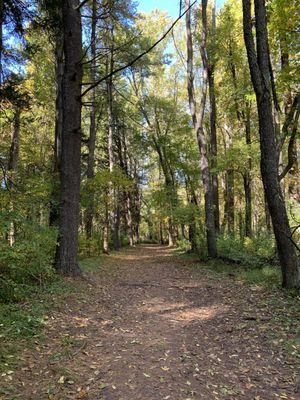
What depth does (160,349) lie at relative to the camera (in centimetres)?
460

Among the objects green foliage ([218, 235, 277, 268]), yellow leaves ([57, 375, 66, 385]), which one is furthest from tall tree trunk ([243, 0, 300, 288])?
yellow leaves ([57, 375, 66, 385])

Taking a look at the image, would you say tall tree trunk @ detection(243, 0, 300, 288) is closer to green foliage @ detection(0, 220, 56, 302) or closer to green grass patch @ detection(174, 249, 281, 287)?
green grass patch @ detection(174, 249, 281, 287)

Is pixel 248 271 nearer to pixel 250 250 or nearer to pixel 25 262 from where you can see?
pixel 250 250

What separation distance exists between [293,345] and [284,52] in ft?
28.6

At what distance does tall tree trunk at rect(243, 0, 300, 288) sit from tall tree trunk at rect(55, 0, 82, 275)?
13.1ft

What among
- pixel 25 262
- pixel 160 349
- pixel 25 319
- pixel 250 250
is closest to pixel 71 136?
pixel 25 262

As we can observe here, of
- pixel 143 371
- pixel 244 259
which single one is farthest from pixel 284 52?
pixel 143 371

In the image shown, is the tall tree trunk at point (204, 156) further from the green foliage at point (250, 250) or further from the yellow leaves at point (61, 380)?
the yellow leaves at point (61, 380)

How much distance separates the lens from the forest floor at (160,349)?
3523 mm

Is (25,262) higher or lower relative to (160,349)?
higher

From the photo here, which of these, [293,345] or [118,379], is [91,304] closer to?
[118,379]

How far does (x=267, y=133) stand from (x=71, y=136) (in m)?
4.49

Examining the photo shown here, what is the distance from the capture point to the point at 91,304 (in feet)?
21.2

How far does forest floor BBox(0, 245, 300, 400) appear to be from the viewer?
3.52 m
